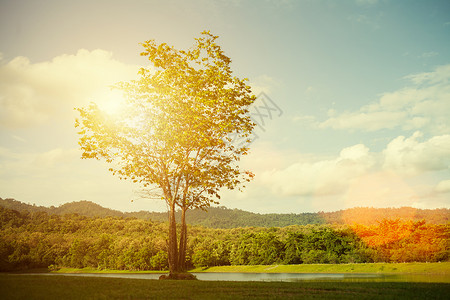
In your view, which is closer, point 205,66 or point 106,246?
point 205,66

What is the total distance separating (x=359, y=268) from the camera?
63.6 metres

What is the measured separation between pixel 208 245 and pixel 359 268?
55.9 metres

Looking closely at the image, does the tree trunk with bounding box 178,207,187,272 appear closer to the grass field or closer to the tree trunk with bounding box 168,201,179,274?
the tree trunk with bounding box 168,201,179,274

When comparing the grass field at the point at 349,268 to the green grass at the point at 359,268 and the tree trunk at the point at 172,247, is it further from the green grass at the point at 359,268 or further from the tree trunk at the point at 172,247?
the tree trunk at the point at 172,247

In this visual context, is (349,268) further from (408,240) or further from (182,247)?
(182,247)

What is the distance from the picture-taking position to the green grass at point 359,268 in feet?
170

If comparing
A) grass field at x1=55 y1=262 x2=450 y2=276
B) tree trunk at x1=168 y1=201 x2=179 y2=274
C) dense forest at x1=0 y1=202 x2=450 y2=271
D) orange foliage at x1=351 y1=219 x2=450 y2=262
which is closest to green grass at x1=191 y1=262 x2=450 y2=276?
grass field at x1=55 y1=262 x2=450 y2=276

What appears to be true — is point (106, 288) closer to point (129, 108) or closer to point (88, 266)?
point (129, 108)

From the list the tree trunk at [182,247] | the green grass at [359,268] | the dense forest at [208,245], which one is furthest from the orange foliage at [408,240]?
the tree trunk at [182,247]

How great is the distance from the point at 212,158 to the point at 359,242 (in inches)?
2504

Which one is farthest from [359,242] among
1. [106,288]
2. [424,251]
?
[106,288]

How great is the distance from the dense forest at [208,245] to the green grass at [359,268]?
422cm

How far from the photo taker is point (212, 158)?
2306cm

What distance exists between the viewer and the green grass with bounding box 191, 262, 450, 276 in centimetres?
5187
